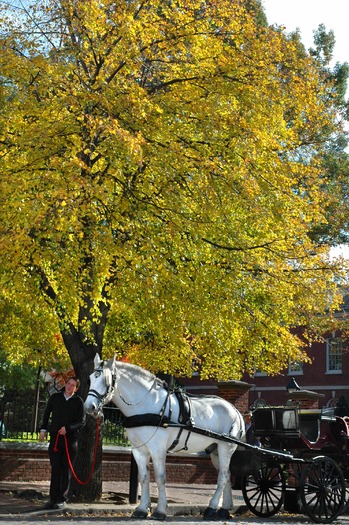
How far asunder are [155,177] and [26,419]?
8.58 m

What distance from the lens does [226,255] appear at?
15.1m

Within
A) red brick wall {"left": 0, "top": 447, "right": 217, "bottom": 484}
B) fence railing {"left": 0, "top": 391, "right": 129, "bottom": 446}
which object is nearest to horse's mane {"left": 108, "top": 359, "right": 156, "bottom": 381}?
fence railing {"left": 0, "top": 391, "right": 129, "bottom": 446}

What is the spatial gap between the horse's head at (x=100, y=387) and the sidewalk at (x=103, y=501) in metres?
2.00

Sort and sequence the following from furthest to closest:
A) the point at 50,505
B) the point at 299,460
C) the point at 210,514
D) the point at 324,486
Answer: the point at 299,460 → the point at 324,486 → the point at 210,514 → the point at 50,505

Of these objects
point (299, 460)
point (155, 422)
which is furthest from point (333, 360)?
point (155, 422)

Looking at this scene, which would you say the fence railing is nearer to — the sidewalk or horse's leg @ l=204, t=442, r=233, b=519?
the sidewalk

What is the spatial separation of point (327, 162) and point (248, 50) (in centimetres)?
2294

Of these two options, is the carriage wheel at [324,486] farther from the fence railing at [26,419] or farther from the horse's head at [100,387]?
the fence railing at [26,419]

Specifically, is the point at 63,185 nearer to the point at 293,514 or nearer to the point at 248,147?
the point at 248,147

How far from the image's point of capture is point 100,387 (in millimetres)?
12195

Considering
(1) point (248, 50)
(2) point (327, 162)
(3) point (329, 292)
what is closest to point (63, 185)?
(1) point (248, 50)

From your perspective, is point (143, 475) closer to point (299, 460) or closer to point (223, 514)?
point (223, 514)

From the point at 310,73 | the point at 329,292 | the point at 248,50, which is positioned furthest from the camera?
the point at 329,292

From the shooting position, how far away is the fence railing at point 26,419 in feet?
65.0
